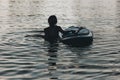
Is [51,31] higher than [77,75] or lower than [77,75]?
higher

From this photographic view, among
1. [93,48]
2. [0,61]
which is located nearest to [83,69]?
[0,61]

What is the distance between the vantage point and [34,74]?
42.9ft

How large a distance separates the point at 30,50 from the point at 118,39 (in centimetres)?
739

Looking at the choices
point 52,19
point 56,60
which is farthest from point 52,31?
point 56,60

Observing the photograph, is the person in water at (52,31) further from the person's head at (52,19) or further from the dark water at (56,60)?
the dark water at (56,60)

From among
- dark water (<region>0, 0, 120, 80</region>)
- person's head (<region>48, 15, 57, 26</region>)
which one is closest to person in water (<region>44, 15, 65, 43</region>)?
person's head (<region>48, 15, 57, 26</region>)

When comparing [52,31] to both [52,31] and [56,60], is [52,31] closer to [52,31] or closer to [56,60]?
[52,31]

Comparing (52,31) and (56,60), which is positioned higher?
(52,31)

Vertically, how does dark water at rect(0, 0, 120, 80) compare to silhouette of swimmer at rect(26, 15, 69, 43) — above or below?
below

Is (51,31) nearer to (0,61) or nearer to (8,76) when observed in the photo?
(0,61)

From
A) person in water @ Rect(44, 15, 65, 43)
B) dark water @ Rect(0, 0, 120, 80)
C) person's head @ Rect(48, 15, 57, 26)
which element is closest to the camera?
dark water @ Rect(0, 0, 120, 80)

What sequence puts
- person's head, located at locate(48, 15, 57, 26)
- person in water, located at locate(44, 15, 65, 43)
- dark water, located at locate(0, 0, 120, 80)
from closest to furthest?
dark water, located at locate(0, 0, 120, 80) → person's head, located at locate(48, 15, 57, 26) → person in water, located at locate(44, 15, 65, 43)

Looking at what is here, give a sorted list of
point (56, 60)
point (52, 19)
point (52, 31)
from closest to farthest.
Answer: point (56, 60)
point (52, 19)
point (52, 31)

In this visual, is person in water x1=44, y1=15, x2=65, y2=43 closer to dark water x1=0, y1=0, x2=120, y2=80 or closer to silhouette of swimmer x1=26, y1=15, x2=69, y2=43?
silhouette of swimmer x1=26, y1=15, x2=69, y2=43
